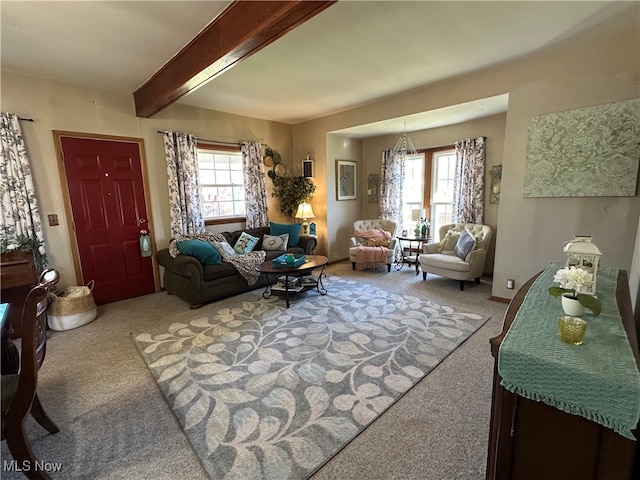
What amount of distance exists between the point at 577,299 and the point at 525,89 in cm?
299

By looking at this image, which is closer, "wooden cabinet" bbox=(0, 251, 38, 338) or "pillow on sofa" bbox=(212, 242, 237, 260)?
"wooden cabinet" bbox=(0, 251, 38, 338)

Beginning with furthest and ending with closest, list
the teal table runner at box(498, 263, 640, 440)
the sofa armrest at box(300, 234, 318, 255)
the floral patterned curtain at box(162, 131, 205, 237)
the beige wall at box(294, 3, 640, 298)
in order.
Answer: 1. the sofa armrest at box(300, 234, 318, 255)
2. the floral patterned curtain at box(162, 131, 205, 237)
3. the beige wall at box(294, 3, 640, 298)
4. the teal table runner at box(498, 263, 640, 440)

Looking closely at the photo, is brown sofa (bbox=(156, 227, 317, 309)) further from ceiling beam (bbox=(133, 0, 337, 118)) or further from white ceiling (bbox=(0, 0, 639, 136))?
white ceiling (bbox=(0, 0, 639, 136))

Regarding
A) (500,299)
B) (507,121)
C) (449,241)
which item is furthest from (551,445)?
(449,241)

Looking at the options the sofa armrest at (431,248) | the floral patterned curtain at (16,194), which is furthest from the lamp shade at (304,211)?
the floral patterned curtain at (16,194)

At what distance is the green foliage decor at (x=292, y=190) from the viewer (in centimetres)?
547

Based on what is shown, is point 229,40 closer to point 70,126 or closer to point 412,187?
point 70,126

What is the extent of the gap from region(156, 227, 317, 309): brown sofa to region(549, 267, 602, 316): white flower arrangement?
3.45 m

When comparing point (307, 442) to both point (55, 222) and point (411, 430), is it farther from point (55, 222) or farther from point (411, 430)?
point (55, 222)

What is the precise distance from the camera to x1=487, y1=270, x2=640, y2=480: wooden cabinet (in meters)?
0.82

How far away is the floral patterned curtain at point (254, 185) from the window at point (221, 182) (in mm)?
127

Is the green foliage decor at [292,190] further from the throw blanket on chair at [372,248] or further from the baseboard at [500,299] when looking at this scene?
the baseboard at [500,299]

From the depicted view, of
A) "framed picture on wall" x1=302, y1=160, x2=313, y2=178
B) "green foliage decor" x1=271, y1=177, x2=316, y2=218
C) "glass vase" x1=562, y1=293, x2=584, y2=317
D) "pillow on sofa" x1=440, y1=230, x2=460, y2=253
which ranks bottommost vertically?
"pillow on sofa" x1=440, y1=230, x2=460, y2=253

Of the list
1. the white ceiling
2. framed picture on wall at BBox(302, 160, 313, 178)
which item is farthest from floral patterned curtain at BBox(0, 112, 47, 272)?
framed picture on wall at BBox(302, 160, 313, 178)
